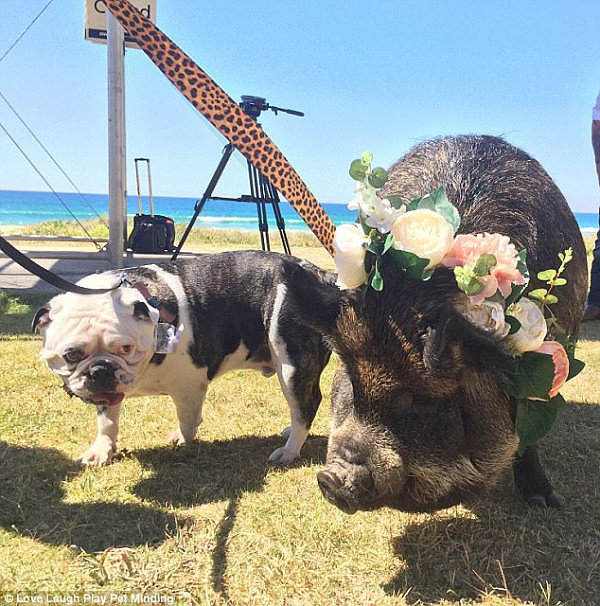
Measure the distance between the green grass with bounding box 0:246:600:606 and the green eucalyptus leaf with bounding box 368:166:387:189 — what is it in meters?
1.34

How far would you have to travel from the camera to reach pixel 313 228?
2.77 m

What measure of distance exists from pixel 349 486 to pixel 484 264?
78 cm

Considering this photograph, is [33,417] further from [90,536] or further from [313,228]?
[313,228]

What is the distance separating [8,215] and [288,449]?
54574 millimetres

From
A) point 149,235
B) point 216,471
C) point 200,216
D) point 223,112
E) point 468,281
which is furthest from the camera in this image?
point 200,216

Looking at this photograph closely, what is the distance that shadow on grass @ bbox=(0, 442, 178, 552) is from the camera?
2.26m

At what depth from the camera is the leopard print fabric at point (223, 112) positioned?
105 inches

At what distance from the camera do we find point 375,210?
1.91 meters

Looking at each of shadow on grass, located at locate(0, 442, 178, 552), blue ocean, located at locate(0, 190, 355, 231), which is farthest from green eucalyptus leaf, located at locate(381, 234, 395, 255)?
blue ocean, located at locate(0, 190, 355, 231)

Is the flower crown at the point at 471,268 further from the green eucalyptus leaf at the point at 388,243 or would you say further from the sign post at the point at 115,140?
the sign post at the point at 115,140

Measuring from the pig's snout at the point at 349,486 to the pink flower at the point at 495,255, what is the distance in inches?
25.8

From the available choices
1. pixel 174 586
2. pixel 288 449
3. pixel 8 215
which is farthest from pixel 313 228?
pixel 8 215

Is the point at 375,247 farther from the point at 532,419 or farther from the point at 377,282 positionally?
the point at 532,419

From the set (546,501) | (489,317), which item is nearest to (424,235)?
(489,317)
